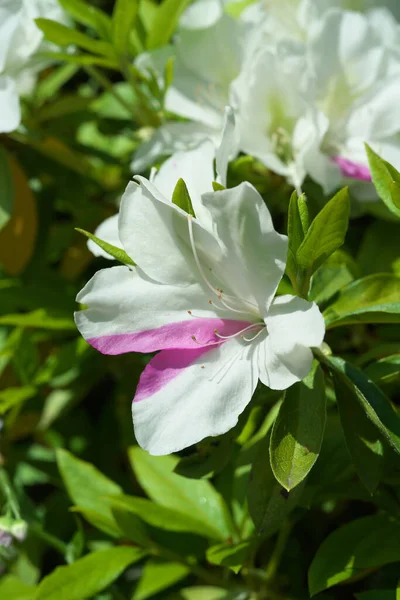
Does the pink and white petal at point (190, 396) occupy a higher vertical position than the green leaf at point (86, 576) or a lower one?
higher

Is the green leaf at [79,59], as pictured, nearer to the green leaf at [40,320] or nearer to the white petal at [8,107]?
the white petal at [8,107]

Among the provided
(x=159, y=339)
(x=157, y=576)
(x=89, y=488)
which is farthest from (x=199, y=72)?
(x=157, y=576)

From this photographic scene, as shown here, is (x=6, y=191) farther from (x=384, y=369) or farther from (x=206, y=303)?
(x=384, y=369)

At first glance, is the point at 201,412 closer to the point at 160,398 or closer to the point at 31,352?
the point at 160,398

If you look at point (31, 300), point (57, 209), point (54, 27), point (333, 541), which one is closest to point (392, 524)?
point (333, 541)

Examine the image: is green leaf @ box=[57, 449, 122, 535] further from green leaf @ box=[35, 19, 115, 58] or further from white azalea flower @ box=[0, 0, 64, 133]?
green leaf @ box=[35, 19, 115, 58]

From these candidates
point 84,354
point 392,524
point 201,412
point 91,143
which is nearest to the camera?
point 201,412

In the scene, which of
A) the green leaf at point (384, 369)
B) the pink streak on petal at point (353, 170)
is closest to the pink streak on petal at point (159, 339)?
the green leaf at point (384, 369)
